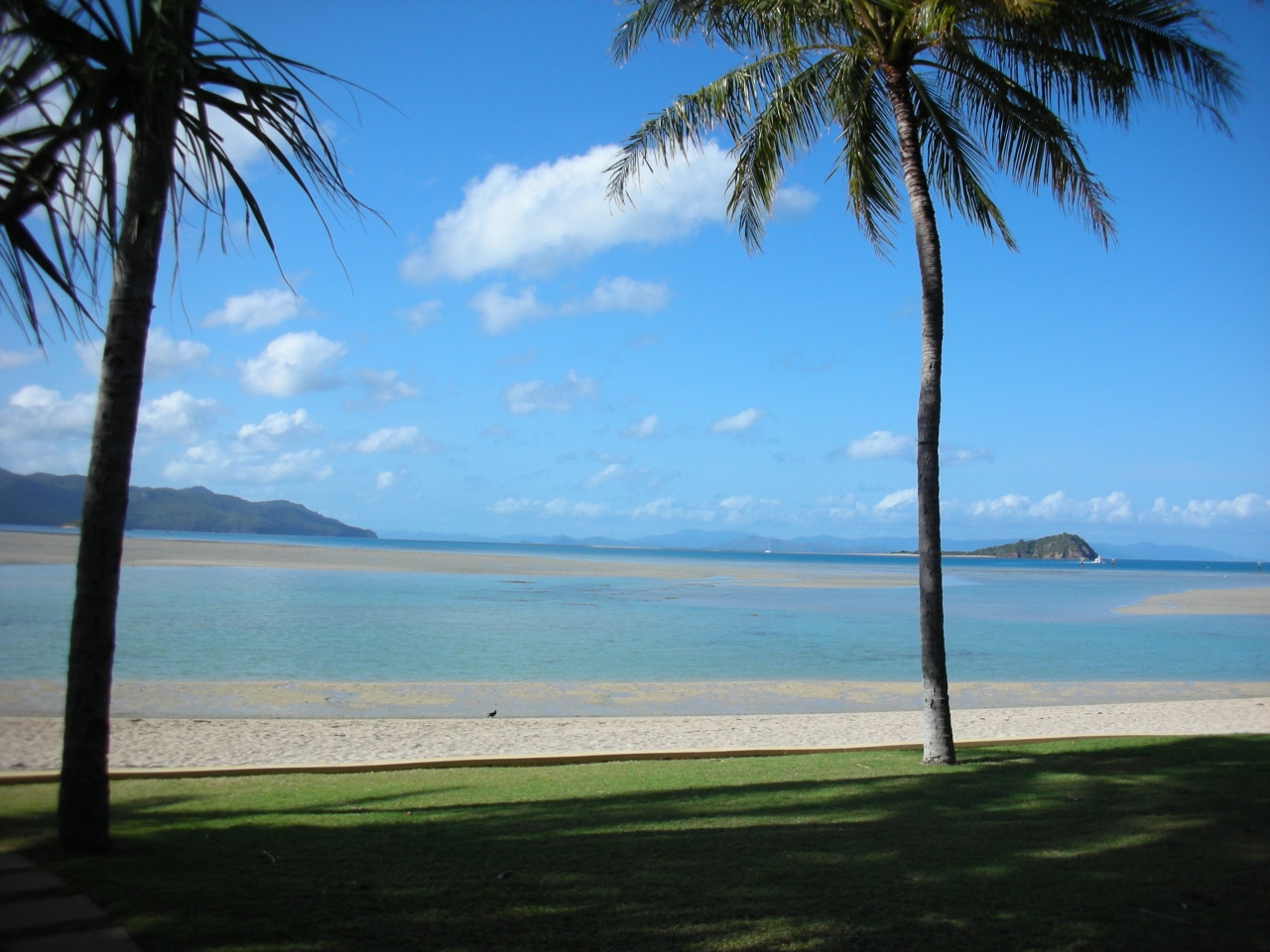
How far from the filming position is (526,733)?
37.4 ft

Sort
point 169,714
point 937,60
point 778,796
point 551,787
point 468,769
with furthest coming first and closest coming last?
point 169,714 < point 937,60 < point 468,769 < point 551,787 < point 778,796

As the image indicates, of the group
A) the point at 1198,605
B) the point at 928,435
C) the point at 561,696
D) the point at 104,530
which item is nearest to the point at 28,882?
the point at 104,530

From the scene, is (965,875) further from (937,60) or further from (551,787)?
(937,60)

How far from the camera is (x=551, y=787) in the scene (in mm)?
7039

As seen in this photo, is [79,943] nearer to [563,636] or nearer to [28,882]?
[28,882]

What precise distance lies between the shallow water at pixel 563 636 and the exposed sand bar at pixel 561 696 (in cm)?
92

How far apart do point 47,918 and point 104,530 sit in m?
1.80

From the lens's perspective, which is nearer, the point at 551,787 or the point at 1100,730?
the point at 551,787

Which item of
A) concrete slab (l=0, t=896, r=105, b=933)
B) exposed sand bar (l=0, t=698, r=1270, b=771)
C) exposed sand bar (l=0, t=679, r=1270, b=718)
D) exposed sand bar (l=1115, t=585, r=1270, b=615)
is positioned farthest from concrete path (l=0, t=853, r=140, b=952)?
exposed sand bar (l=1115, t=585, r=1270, b=615)

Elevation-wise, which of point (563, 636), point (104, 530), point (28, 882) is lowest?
→ point (563, 636)

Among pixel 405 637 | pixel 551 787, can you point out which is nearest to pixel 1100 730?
pixel 551 787

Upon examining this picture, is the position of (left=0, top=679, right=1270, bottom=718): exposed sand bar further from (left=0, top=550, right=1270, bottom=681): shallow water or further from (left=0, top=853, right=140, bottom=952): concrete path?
(left=0, top=853, right=140, bottom=952): concrete path

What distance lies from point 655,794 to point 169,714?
8.32 metres

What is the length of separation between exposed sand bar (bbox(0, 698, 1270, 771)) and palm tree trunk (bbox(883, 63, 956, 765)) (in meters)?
1.95
